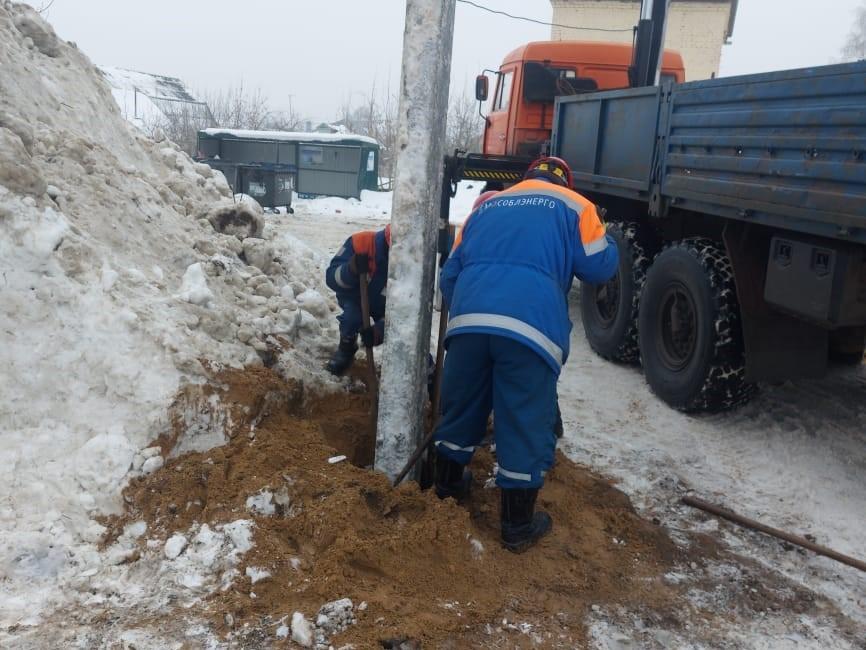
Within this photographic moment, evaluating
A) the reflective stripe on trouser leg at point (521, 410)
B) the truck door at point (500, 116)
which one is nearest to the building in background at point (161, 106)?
the truck door at point (500, 116)

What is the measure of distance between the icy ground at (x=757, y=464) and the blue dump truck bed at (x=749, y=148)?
144cm

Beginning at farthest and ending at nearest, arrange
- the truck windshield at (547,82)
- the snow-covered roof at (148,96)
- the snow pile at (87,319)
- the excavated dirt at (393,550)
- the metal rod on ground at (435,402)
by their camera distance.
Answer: the snow-covered roof at (148,96) < the truck windshield at (547,82) < the metal rod on ground at (435,402) < the snow pile at (87,319) < the excavated dirt at (393,550)

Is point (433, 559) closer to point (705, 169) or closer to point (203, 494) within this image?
point (203, 494)

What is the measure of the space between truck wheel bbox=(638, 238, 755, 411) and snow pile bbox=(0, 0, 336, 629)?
242 cm

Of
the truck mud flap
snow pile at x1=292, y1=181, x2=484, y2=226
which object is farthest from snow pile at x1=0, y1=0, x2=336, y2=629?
snow pile at x1=292, y1=181, x2=484, y2=226

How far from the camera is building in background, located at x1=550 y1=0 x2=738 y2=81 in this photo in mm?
25328

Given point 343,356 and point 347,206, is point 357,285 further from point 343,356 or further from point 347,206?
point 347,206

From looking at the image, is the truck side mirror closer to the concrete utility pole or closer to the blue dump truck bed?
Answer: the blue dump truck bed

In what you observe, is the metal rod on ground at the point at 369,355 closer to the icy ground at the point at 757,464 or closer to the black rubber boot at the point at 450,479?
the black rubber boot at the point at 450,479

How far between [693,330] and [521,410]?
232cm

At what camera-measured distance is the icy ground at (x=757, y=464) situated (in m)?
3.19

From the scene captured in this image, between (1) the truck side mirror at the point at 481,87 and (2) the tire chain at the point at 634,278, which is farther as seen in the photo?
(1) the truck side mirror at the point at 481,87

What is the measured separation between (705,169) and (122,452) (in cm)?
368

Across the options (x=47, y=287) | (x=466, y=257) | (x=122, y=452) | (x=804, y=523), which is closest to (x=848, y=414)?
(x=804, y=523)
